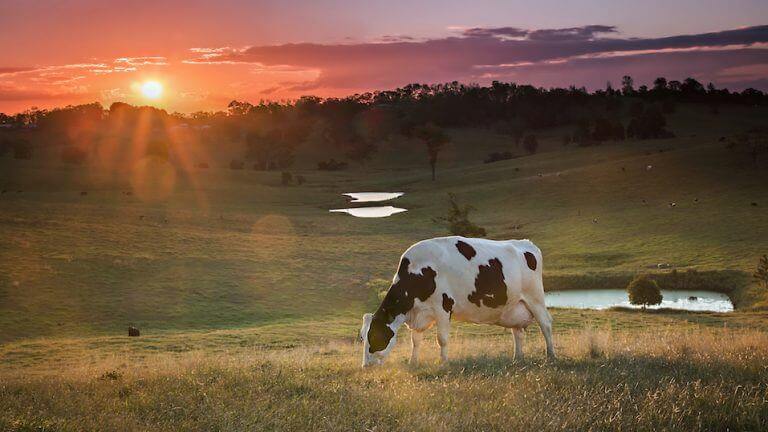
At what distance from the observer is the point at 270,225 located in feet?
224

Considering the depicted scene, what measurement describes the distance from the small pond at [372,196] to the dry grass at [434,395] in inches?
3318

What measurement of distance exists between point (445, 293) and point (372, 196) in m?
88.2

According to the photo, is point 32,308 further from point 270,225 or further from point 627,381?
point 270,225

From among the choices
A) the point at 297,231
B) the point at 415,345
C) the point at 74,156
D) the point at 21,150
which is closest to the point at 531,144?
the point at 74,156

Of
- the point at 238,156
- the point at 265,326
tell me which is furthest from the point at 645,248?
the point at 238,156

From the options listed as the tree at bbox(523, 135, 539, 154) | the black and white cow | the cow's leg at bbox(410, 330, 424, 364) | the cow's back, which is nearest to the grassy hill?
the cow's leg at bbox(410, 330, 424, 364)

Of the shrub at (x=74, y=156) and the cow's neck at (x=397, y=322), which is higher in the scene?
the shrub at (x=74, y=156)

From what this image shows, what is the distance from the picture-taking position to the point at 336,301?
3875 cm

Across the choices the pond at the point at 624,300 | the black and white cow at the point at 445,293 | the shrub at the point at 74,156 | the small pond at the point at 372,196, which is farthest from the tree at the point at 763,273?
the shrub at the point at 74,156

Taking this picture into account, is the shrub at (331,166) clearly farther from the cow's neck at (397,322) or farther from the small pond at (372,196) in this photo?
the cow's neck at (397,322)

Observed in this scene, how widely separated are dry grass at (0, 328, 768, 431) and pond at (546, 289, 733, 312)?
2352cm

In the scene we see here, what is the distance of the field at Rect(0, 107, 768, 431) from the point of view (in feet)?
33.4

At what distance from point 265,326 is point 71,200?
55.2 meters

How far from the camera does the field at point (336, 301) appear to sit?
1019cm
